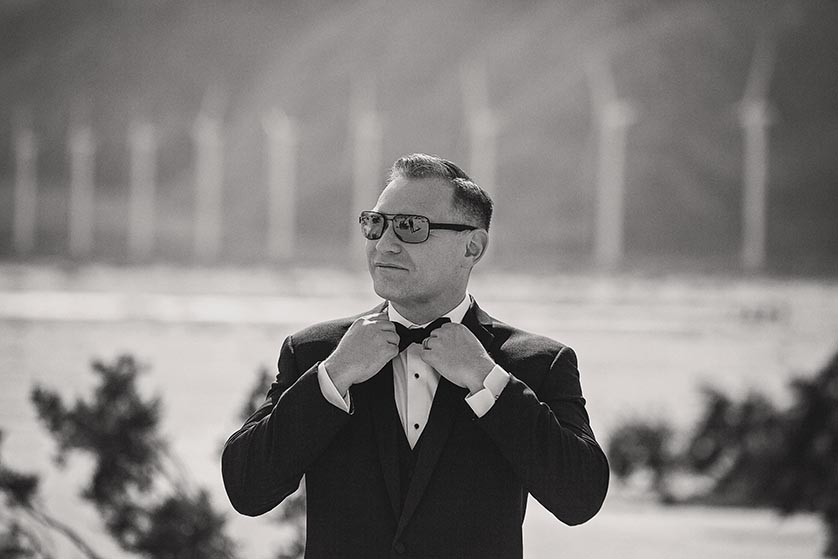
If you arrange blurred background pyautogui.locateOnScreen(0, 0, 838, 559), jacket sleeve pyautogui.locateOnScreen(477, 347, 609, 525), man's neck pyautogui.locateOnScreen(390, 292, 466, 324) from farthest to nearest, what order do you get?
blurred background pyautogui.locateOnScreen(0, 0, 838, 559), man's neck pyautogui.locateOnScreen(390, 292, 466, 324), jacket sleeve pyautogui.locateOnScreen(477, 347, 609, 525)

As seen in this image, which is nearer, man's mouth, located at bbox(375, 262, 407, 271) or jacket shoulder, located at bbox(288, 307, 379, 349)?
man's mouth, located at bbox(375, 262, 407, 271)

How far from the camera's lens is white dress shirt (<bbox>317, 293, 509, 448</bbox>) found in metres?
2.78

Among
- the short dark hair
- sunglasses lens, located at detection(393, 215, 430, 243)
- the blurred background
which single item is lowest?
sunglasses lens, located at detection(393, 215, 430, 243)

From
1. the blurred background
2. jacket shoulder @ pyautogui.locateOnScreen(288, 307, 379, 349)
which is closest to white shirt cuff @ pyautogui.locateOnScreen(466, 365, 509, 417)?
jacket shoulder @ pyautogui.locateOnScreen(288, 307, 379, 349)

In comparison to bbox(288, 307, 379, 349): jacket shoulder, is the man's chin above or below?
above

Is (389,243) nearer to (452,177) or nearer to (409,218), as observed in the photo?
(409,218)

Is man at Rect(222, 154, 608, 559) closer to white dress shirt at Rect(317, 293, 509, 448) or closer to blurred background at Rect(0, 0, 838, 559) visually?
white dress shirt at Rect(317, 293, 509, 448)

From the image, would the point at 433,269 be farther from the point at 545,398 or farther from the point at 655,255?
the point at 655,255

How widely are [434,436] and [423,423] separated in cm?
6

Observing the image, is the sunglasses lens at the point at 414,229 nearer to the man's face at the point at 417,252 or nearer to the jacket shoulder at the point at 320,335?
the man's face at the point at 417,252

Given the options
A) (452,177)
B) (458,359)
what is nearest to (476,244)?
(452,177)

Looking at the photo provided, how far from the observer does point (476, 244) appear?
298 cm

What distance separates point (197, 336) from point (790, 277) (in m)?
49.2

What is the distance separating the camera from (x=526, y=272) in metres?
78.6
